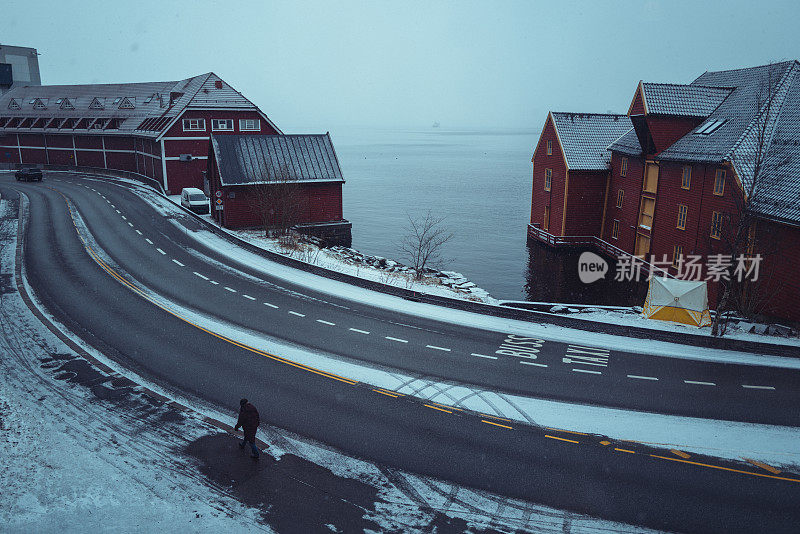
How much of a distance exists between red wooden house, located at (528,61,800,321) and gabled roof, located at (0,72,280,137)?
35955 millimetres

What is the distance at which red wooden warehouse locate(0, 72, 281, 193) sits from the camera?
55.5m

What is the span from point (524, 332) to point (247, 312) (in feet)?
37.9

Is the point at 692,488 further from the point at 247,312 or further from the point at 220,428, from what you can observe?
the point at 247,312

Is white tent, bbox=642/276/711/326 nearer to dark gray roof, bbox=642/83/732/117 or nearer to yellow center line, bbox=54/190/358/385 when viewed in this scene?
yellow center line, bbox=54/190/358/385

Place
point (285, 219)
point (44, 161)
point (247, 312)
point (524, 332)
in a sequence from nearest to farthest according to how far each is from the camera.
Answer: point (524, 332)
point (247, 312)
point (285, 219)
point (44, 161)

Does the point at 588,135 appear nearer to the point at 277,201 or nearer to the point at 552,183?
the point at 552,183

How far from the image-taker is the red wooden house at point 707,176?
23.8m

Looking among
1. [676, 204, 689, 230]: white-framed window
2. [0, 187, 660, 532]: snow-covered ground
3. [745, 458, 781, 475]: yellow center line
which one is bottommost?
[0, 187, 660, 532]: snow-covered ground

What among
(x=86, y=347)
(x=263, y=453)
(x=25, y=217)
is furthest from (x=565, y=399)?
(x=25, y=217)

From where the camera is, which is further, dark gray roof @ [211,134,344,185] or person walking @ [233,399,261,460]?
dark gray roof @ [211,134,344,185]

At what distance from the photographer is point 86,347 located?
18.2 metres

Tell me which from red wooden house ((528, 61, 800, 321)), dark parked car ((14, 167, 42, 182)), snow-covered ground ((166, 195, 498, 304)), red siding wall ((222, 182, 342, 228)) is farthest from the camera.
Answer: dark parked car ((14, 167, 42, 182))

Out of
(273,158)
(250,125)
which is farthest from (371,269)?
(250,125)

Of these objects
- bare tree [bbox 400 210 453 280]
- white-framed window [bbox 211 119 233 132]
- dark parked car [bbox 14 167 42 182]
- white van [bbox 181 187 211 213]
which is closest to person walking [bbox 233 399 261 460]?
bare tree [bbox 400 210 453 280]
